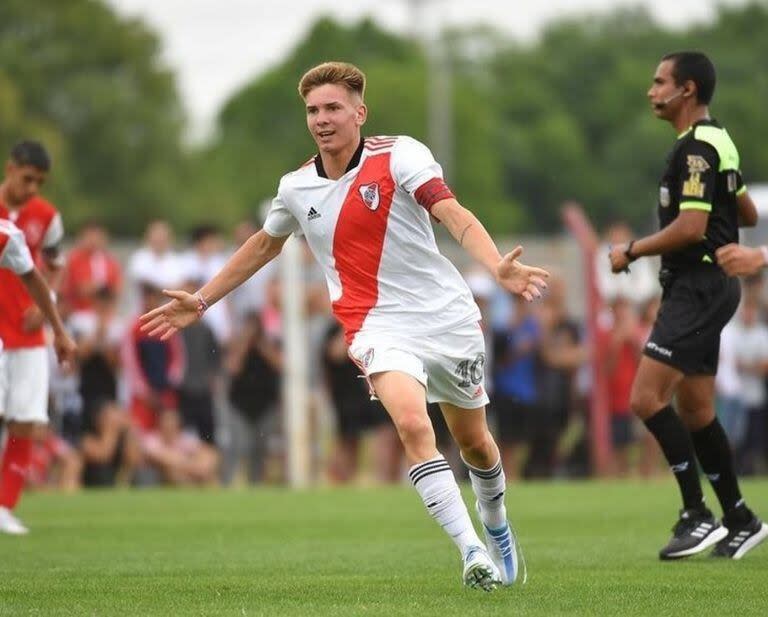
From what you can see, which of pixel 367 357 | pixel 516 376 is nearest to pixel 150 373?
pixel 516 376

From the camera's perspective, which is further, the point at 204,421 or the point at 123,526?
the point at 204,421

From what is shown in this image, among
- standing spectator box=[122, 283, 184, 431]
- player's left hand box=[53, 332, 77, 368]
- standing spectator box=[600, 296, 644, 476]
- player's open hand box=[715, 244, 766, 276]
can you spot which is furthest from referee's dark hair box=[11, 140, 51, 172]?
standing spectator box=[600, 296, 644, 476]

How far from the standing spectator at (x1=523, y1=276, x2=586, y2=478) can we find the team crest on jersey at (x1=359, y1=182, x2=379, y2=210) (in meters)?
12.9

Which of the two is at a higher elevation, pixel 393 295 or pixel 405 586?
pixel 393 295

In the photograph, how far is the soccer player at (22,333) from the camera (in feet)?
40.8

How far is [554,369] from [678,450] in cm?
1130

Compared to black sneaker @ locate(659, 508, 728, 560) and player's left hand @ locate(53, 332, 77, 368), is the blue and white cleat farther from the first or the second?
player's left hand @ locate(53, 332, 77, 368)

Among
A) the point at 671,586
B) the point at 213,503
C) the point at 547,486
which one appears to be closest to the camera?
the point at 671,586

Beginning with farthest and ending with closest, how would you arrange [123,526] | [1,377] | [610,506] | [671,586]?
[610,506] < [123,526] < [1,377] < [671,586]

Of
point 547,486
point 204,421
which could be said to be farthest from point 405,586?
point 204,421

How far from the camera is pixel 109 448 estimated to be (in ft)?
68.1

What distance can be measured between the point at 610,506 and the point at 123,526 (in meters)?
4.36

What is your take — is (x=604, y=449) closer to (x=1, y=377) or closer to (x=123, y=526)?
(x=123, y=526)

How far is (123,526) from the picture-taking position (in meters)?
13.5
